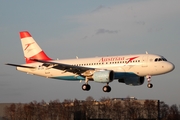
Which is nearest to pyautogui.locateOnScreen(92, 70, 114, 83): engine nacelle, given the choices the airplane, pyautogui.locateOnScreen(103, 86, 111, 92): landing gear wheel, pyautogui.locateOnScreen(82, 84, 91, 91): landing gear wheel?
the airplane

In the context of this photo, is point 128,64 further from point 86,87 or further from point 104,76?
point 86,87

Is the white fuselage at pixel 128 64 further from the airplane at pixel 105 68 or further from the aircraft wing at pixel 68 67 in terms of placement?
the aircraft wing at pixel 68 67

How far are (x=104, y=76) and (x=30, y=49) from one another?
799 inches

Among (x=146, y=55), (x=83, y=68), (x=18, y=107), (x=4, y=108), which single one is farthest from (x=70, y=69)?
(x=18, y=107)

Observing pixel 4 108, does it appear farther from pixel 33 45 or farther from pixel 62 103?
pixel 33 45

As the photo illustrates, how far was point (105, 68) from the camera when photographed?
89.0 metres

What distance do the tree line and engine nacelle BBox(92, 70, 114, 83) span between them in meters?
62.0

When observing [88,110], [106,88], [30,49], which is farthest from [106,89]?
[88,110]

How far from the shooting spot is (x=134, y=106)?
6703 inches

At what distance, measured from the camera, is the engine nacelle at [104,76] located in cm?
8662

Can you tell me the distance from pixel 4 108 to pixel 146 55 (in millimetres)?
71143

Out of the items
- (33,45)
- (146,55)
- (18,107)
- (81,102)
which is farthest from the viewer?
(81,102)

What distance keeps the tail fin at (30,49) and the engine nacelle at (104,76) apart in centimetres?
1476

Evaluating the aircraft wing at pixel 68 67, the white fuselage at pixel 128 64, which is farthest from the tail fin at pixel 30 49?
the aircraft wing at pixel 68 67
